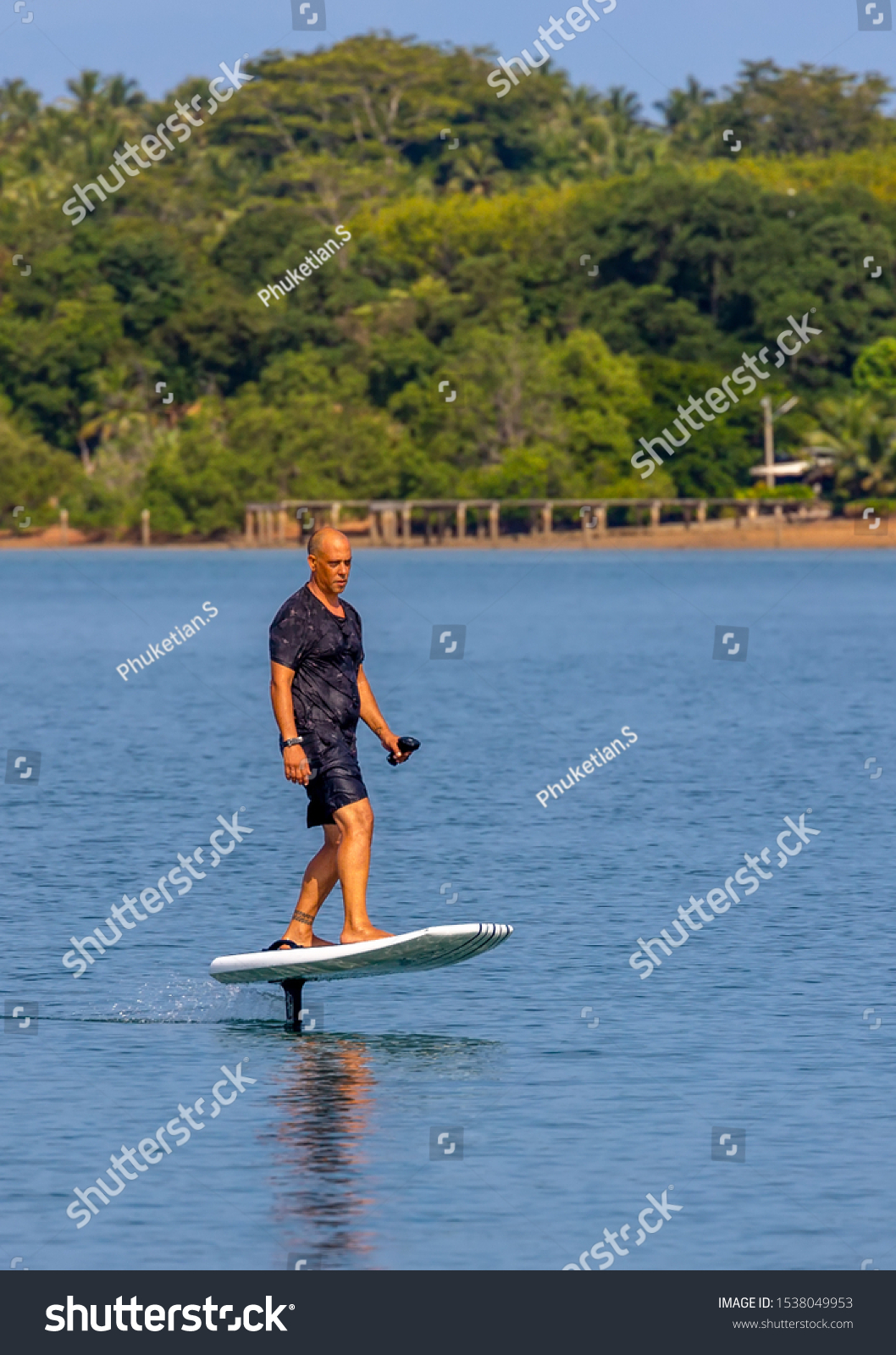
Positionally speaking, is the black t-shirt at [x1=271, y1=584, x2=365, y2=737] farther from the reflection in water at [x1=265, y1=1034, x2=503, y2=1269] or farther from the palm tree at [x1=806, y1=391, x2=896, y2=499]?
the palm tree at [x1=806, y1=391, x2=896, y2=499]

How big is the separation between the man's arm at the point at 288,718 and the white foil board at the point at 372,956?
995 millimetres

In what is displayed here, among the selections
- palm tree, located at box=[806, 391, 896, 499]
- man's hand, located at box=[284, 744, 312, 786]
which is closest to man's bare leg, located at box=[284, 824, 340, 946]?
man's hand, located at box=[284, 744, 312, 786]

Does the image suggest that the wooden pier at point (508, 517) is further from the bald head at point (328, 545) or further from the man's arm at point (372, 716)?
the bald head at point (328, 545)

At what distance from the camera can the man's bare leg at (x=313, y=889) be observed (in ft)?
45.8

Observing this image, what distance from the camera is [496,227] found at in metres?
157

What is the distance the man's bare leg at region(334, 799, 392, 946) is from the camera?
1370cm

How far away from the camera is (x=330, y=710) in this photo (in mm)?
13734

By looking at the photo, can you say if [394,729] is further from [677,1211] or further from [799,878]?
[677,1211]

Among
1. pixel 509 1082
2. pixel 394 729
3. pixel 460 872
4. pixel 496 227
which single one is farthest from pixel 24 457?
pixel 509 1082

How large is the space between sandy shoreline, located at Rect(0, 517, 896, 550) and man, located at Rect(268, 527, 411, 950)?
125316 mm

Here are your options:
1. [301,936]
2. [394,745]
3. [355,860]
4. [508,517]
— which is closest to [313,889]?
[301,936]

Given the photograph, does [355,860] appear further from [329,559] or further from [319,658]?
[329,559]

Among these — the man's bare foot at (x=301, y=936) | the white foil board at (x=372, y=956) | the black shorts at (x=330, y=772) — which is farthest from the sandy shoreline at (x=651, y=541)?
the black shorts at (x=330, y=772)
